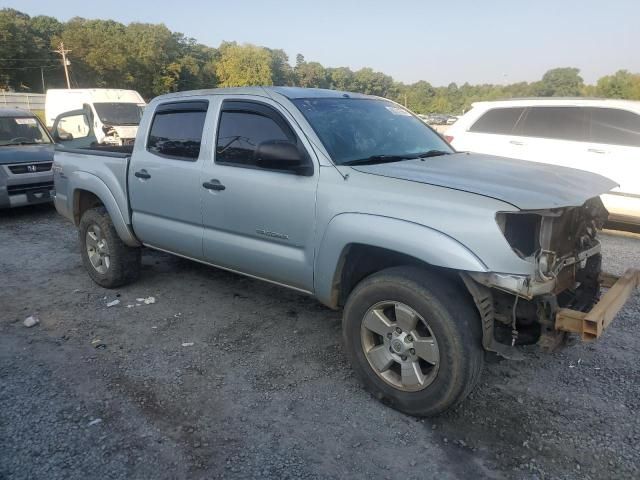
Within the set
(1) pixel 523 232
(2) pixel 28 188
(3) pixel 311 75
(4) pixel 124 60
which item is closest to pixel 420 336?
(1) pixel 523 232

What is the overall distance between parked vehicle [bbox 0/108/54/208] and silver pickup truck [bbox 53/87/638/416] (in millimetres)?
4883

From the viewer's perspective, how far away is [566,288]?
123 inches

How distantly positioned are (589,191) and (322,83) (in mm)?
122699

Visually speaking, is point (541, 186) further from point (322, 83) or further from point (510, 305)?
point (322, 83)

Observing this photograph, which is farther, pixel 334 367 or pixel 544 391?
pixel 334 367

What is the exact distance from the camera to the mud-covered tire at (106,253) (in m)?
5.08

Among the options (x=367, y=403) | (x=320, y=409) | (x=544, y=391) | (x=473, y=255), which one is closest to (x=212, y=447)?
(x=320, y=409)

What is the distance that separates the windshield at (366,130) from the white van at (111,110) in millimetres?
11286

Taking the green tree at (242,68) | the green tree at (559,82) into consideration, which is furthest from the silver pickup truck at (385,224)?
the green tree at (559,82)

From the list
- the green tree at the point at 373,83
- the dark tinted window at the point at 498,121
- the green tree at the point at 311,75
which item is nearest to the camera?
the dark tinted window at the point at 498,121

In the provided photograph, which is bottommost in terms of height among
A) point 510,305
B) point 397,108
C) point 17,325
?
point 17,325

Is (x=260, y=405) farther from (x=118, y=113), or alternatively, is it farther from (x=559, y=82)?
(x=559, y=82)

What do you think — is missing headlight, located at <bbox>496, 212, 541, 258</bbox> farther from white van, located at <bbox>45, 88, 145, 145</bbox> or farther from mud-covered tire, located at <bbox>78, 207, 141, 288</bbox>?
white van, located at <bbox>45, 88, 145, 145</bbox>

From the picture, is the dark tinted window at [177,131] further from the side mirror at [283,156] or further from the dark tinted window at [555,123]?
the dark tinted window at [555,123]
